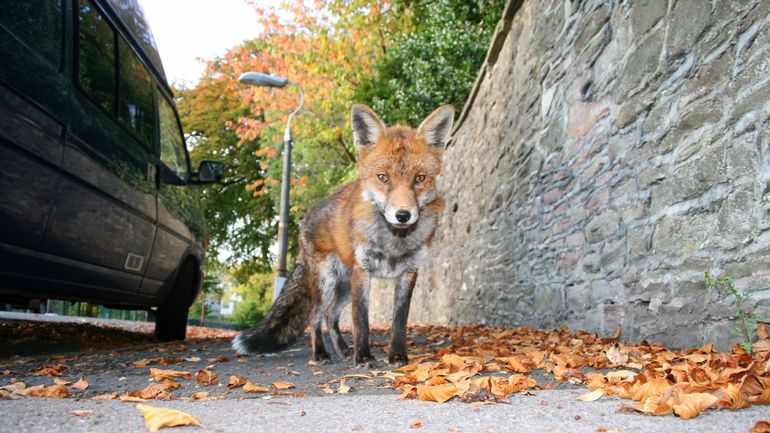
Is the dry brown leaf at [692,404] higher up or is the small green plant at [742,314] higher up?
the small green plant at [742,314]

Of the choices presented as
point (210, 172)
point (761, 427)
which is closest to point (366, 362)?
point (761, 427)

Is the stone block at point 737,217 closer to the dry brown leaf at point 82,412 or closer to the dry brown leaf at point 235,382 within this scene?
the dry brown leaf at point 235,382

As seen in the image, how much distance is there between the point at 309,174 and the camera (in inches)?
835

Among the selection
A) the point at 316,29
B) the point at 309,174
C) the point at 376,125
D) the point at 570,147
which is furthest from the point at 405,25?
the point at 376,125

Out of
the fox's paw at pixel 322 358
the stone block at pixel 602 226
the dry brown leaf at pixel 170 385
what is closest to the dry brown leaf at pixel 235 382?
the dry brown leaf at pixel 170 385

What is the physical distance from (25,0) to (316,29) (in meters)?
15.3

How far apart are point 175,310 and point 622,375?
534cm

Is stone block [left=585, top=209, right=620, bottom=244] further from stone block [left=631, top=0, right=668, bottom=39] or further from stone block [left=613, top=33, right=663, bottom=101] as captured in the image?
stone block [left=631, top=0, right=668, bottom=39]

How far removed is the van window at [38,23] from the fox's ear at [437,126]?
2546mm

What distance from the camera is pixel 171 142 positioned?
6.60 m

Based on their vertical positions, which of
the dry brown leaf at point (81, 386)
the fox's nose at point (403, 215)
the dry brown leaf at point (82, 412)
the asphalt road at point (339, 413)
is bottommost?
the asphalt road at point (339, 413)

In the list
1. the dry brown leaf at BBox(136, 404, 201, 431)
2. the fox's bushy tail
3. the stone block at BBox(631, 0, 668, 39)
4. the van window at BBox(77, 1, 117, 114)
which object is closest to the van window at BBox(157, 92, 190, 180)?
the van window at BBox(77, 1, 117, 114)

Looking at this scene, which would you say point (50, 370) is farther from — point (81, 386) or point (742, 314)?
point (742, 314)

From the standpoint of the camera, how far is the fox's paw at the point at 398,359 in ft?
13.0
